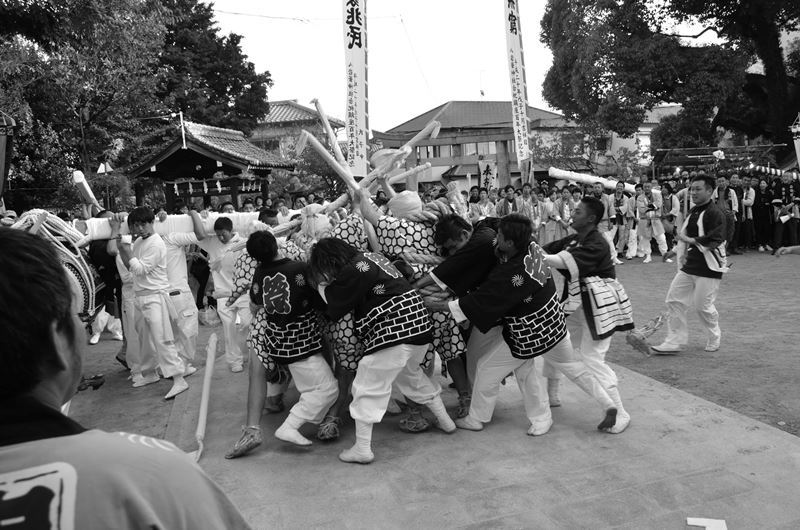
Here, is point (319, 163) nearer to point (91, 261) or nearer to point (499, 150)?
point (499, 150)

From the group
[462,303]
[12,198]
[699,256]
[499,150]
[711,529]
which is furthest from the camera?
[499,150]

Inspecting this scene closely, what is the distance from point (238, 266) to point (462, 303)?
2066 mm

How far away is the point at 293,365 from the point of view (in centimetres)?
455

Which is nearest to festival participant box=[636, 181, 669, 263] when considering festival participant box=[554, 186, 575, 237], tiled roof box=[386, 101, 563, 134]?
festival participant box=[554, 186, 575, 237]

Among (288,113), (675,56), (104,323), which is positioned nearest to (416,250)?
(104,323)

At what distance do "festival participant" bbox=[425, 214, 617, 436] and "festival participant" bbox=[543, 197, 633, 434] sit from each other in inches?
5.5

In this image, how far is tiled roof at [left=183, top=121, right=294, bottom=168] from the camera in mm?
16330

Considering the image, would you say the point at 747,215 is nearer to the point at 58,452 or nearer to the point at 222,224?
the point at 222,224

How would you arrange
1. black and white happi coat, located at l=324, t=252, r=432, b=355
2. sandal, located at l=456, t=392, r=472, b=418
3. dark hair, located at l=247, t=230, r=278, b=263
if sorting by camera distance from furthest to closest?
1. sandal, located at l=456, t=392, r=472, b=418
2. dark hair, located at l=247, t=230, r=278, b=263
3. black and white happi coat, located at l=324, t=252, r=432, b=355

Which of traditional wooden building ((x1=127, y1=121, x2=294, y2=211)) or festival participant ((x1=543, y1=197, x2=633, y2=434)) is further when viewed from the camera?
traditional wooden building ((x1=127, y1=121, x2=294, y2=211))

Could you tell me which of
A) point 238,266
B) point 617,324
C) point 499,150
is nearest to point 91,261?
point 238,266

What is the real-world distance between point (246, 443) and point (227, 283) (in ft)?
9.35

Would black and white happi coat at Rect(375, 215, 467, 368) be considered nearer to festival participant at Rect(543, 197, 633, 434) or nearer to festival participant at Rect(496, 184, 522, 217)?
festival participant at Rect(543, 197, 633, 434)

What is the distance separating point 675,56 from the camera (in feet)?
70.8
